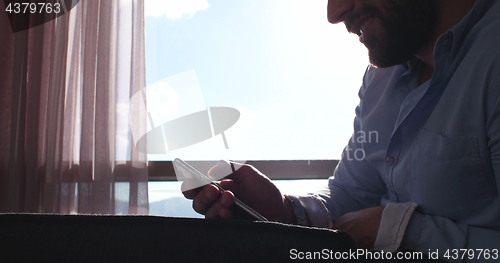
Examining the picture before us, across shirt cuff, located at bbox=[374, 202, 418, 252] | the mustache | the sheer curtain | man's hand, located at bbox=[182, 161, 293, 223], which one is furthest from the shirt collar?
the sheer curtain

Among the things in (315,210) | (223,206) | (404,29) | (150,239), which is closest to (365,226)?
(315,210)

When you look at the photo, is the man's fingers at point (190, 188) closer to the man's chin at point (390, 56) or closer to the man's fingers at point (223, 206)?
the man's fingers at point (223, 206)

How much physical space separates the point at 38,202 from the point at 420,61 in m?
1.90

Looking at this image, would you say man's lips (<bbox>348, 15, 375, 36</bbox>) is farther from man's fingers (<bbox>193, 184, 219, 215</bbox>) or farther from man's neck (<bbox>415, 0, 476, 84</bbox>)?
man's fingers (<bbox>193, 184, 219, 215</bbox>)

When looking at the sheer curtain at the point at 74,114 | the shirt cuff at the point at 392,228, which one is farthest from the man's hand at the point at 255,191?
the sheer curtain at the point at 74,114

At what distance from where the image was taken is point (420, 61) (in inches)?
30.0

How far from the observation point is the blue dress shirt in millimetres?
471

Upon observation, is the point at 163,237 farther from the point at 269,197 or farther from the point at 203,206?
the point at 269,197

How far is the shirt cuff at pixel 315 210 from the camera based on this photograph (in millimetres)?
676

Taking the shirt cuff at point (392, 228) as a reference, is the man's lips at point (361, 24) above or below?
above

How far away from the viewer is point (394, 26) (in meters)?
0.77

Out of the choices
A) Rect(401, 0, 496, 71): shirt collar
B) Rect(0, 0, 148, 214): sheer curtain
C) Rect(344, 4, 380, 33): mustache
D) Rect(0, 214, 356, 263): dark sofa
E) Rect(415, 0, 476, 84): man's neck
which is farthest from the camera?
Rect(0, 0, 148, 214): sheer curtain

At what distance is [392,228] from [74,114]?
1678 mm

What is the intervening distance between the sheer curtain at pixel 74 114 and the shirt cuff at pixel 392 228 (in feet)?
4.43
